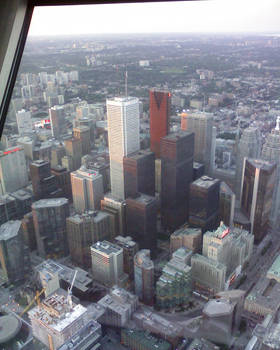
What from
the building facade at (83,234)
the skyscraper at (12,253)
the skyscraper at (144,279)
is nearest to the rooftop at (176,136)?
the building facade at (83,234)

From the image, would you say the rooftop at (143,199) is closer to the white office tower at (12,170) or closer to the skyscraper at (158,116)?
the skyscraper at (158,116)

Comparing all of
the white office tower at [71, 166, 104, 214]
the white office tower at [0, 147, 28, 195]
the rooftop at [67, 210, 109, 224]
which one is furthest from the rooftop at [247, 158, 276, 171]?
the white office tower at [0, 147, 28, 195]

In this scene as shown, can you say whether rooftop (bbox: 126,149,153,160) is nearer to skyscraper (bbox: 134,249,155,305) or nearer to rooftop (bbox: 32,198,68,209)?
rooftop (bbox: 32,198,68,209)

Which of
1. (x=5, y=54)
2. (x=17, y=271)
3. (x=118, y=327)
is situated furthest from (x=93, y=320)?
(x=5, y=54)

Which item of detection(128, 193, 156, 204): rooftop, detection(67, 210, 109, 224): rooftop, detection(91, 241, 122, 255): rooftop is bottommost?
detection(91, 241, 122, 255): rooftop

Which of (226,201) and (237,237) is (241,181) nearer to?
(226,201)

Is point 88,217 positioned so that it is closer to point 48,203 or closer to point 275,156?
point 48,203

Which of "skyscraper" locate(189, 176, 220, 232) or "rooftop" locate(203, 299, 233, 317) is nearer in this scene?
"rooftop" locate(203, 299, 233, 317)

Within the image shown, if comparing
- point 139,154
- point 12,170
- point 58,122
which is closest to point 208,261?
point 139,154
